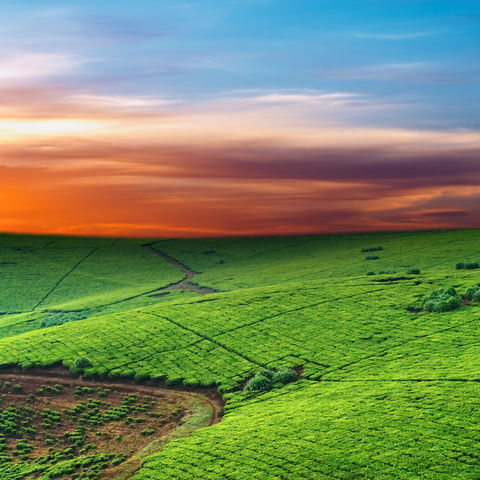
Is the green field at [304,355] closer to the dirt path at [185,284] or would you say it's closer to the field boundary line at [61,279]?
the field boundary line at [61,279]

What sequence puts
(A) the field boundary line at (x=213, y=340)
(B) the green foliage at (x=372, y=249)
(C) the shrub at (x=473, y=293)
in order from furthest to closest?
(B) the green foliage at (x=372, y=249)
(C) the shrub at (x=473, y=293)
(A) the field boundary line at (x=213, y=340)

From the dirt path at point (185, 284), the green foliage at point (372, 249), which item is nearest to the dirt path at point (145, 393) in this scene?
the dirt path at point (185, 284)

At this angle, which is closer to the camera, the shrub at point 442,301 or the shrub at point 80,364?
the shrub at point 80,364

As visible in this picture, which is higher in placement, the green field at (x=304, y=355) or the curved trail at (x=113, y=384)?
the green field at (x=304, y=355)

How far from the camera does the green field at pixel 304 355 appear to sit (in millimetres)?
38125

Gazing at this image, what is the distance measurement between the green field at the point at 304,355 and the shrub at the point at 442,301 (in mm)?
1009

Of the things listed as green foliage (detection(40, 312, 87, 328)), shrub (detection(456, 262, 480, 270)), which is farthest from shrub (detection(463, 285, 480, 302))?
green foliage (detection(40, 312, 87, 328))

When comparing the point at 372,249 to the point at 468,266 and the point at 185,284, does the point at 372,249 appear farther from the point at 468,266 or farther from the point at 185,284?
the point at 468,266

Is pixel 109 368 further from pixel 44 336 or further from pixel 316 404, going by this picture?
pixel 316 404

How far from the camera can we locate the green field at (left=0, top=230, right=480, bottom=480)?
125 feet

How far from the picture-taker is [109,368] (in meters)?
65.2

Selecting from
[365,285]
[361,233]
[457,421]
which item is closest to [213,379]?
[457,421]

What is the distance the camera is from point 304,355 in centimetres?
6238

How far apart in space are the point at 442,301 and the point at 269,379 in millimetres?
26144
